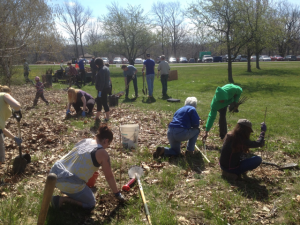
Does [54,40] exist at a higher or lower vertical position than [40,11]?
lower

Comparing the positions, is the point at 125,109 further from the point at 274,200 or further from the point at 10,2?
the point at 10,2

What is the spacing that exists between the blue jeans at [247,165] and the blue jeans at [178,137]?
3.42ft

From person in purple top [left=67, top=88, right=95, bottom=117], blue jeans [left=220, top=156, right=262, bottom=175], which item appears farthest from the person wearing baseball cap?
person in purple top [left=67, top=88, right=95, bottom=117]

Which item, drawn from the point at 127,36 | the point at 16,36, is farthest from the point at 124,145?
the point at 127,36

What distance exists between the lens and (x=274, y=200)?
12.4ft

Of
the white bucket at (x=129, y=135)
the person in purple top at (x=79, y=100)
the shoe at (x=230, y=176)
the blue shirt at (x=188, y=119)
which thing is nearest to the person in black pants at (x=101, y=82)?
the person in purple top at (x=79, y=100)

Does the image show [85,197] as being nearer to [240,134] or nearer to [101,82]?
[240,134]

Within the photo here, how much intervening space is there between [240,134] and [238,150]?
10.9 inches

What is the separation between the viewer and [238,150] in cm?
418

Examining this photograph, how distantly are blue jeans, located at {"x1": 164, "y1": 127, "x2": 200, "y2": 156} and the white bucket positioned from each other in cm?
88

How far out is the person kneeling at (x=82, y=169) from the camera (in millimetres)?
3326

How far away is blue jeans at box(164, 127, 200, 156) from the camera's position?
5.09 m

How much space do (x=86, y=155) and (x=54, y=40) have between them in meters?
13.3

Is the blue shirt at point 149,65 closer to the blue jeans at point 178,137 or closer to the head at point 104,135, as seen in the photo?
the blue jeans at point 178,137
